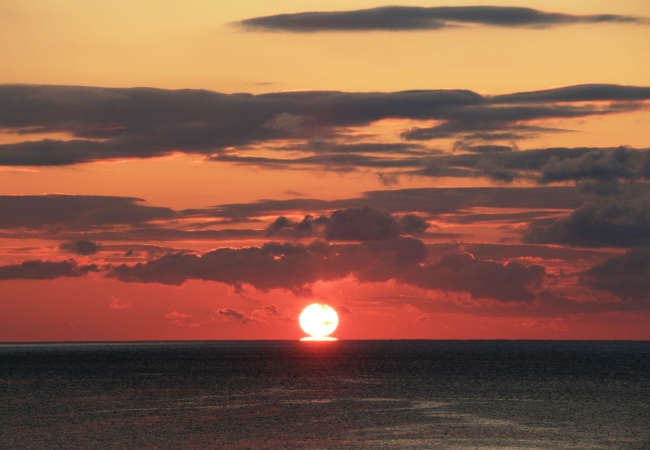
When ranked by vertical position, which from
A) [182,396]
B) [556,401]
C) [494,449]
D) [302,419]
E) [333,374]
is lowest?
[494,449]

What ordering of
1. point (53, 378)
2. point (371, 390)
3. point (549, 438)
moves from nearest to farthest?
point (549, 438)
point (371, 390)
point (53, 378)

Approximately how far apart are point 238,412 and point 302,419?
877 cm

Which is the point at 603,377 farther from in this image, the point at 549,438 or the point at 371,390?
the point at 549,438

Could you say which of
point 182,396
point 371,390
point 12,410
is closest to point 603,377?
point 371,390

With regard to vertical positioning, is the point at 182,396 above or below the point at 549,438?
above

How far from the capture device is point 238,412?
283ft

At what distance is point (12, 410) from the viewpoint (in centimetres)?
9119

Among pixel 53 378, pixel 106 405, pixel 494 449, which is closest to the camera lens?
pixel 494 449

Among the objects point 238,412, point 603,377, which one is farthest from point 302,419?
point 603,377

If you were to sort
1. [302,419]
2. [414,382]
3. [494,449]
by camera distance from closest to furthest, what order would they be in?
[494,449], [302,419], [414,382]

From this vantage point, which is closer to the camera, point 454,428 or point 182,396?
point 454,428

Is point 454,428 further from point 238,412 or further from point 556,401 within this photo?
point 556,401

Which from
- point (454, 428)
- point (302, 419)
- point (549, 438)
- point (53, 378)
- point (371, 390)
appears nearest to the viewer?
point (549, 438)

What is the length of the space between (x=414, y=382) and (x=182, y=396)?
42237 millimetres
